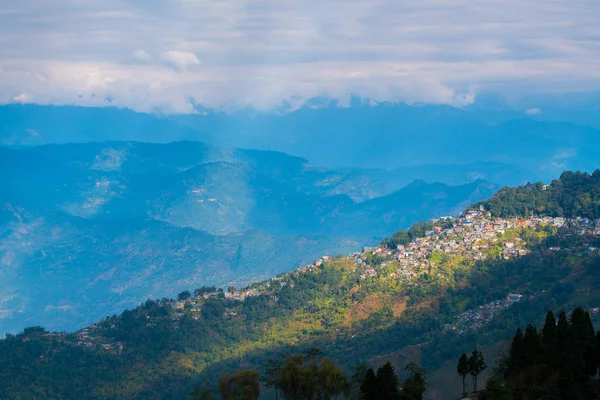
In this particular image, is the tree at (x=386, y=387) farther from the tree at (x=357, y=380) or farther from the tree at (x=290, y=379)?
the tree at (x=290, y=379)

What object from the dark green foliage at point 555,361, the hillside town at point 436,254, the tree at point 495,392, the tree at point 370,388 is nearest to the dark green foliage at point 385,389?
the tree at point 370,388

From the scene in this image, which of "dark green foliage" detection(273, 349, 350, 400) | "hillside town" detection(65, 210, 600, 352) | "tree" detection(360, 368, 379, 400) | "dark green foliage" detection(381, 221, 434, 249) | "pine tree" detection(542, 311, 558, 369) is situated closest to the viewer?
"tree" detection(360, 368, 379, 400)

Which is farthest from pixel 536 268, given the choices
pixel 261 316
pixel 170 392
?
pixel 170 392

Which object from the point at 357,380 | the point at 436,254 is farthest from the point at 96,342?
the point at 357,380

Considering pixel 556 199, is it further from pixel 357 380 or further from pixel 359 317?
pixel 357 380

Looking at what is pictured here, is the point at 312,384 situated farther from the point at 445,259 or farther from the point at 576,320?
the point at 445,259

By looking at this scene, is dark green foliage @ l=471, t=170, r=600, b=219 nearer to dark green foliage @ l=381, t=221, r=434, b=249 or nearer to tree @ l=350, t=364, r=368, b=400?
dark green foliage @ l=381, t=221, r=434, b=249

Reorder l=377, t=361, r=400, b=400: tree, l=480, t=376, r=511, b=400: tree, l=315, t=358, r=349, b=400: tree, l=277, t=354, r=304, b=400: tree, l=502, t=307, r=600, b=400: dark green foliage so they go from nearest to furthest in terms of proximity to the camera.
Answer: l=480, t=376, r=511, b=400: tree → l=377, t=361, r=400, b=400: tree → l=502, t=307, r=600, b=400: dark green foliage → l=315, t=358, r=349, b=400: tree → l=277, t=354, r=304, b=400: tree

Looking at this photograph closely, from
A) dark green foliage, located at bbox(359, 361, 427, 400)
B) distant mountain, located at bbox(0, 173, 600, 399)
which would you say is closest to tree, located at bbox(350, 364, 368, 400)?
dark green foliage, located at bbox(359, 361, 427, 400)
